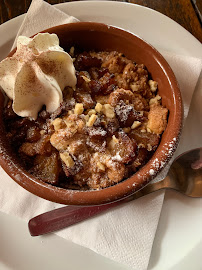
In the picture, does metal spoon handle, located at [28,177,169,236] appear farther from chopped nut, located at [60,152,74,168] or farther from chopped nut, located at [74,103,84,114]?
chopped nut, located at [74,103,84,114]

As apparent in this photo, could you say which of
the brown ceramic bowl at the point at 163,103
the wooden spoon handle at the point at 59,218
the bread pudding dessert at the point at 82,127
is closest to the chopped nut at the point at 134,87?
the bread pudding dessert at the point at 82,127

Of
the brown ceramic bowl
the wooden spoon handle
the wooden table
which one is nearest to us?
the brown ceramic bowl

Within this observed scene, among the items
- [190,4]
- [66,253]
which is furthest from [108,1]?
[66,253]

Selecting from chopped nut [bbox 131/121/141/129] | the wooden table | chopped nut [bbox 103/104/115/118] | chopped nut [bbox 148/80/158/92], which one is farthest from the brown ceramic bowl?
the wooden table

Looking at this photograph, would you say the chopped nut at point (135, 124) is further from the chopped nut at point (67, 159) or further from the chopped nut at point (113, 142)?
the chopped nut at point (67, 159)

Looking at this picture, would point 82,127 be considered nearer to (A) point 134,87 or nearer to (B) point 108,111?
(B) point 108,111

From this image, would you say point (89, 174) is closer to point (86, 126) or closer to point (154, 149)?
point (86, 126)
